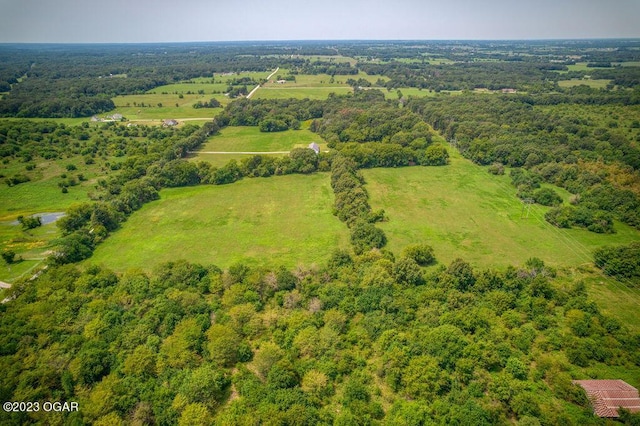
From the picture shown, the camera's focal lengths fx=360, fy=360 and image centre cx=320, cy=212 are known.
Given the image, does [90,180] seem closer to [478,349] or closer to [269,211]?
[269,211]

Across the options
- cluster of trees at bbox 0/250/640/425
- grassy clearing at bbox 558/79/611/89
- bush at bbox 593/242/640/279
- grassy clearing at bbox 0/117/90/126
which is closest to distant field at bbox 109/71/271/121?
grassy clearing at bbox 0/117/90/126

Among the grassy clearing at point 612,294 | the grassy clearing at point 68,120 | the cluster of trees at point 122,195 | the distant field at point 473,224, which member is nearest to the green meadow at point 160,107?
the grassy clearing at point 68,120

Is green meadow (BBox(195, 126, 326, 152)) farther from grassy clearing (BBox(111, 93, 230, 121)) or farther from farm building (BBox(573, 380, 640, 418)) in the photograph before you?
farm building (BBox(573, 380, 640, 418))

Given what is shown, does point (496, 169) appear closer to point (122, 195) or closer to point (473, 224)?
point (473, 224)

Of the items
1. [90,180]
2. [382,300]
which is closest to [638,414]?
[382,300]

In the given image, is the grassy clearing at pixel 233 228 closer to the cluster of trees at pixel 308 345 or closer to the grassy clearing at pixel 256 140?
the cluster of trees at pixel 308 345

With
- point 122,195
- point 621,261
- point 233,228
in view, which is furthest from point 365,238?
point 122,195
